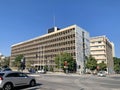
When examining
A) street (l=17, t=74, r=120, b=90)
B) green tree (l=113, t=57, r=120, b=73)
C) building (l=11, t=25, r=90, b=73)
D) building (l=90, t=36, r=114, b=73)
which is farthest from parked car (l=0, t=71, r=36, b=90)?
green tree (l=113, t=57, r=120, b=73)

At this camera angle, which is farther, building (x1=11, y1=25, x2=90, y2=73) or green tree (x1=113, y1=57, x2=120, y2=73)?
green tree (x1=113, y1=57, x2=120, y2=73)

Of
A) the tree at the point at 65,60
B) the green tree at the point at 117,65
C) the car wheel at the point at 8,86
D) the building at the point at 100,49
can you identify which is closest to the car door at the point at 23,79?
the car wheel at the point at 8,86

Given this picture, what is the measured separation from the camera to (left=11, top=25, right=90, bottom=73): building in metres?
92.3

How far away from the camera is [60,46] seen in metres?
101

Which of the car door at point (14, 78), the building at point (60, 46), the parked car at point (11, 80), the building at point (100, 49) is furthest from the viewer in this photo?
the building at point (100, 49)

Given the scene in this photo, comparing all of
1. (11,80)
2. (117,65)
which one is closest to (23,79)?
(11,80)

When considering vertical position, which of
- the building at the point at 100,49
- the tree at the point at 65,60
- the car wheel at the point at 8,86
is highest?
the building at the point at 100,49

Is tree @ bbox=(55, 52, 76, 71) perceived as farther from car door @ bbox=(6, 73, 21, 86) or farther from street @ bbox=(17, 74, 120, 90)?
car door @ bbox=(6, 73, 21, 86)

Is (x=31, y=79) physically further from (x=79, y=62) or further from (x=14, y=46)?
(x=14, y=46)

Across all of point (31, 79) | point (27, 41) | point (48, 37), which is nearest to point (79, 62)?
point (48, 37)

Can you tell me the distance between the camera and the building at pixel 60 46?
9231 cm

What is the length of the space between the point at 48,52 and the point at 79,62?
2594 cm

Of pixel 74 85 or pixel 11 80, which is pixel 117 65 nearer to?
pixel 74 85

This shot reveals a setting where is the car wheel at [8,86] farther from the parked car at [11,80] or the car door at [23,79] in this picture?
the car door at [23,79]
